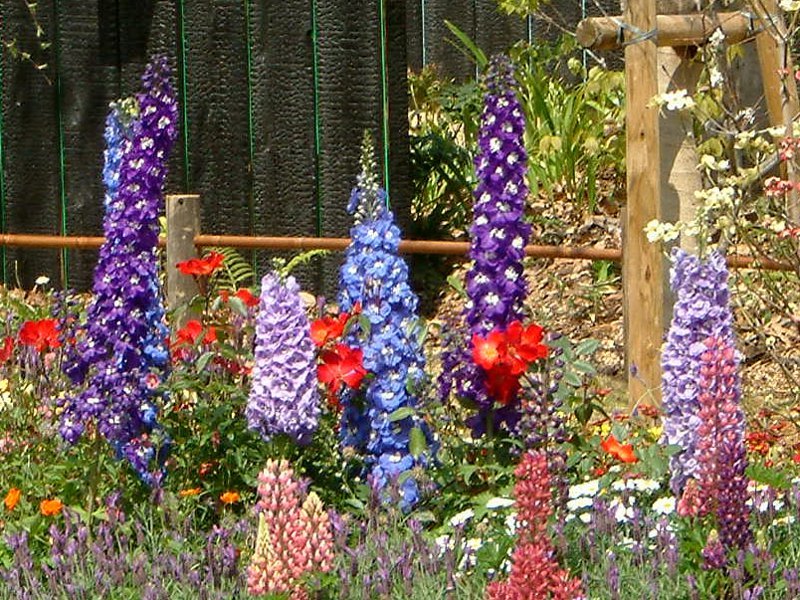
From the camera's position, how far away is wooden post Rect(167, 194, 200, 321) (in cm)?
630

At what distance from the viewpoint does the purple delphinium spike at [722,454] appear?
118 inches

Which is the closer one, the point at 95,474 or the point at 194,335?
the point at 95,474

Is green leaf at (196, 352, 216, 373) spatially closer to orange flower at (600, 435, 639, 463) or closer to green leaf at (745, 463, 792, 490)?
orange flower at (600, 435, 639, 463)

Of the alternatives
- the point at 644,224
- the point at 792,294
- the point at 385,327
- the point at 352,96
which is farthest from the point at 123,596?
the point at 352,96

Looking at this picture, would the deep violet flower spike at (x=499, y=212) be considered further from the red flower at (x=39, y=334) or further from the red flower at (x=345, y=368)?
the red flower at (x=39, y=334)

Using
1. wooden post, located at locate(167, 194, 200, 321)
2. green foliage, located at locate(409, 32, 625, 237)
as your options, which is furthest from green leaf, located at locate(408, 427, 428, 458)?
green foliage, located at locate(409, 32, 625, 237)

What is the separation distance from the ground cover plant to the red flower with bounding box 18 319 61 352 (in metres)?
0.04

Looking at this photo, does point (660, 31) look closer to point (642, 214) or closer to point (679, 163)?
point (679, 163)

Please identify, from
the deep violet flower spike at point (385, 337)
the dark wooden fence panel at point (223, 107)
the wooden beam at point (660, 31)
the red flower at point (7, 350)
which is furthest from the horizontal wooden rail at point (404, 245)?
the deep violet flower spike at point (385, 337)

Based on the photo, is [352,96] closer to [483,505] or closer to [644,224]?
[644,224]

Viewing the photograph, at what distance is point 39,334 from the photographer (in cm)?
481

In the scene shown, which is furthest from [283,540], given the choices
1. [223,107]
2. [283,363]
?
[223,107]

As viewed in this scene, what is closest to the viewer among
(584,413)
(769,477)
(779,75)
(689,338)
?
(689,338)

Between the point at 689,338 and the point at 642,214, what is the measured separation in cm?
194
